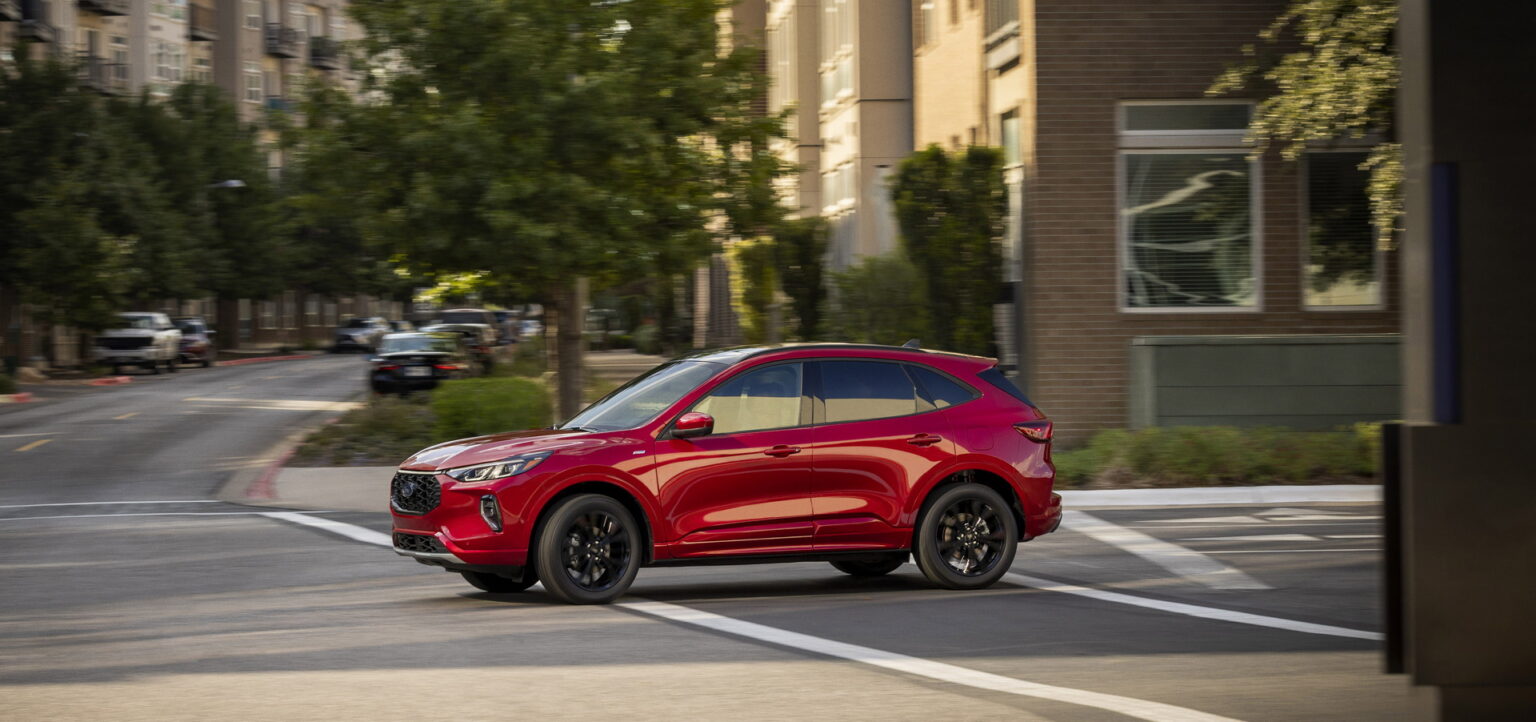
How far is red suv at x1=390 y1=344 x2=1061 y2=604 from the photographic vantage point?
11.2 metres

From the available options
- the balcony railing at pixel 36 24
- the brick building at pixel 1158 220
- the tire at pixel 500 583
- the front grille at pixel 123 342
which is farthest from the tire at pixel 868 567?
the balcony railing at pixel 36 24

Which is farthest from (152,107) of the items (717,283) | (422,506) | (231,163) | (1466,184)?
(1466,184)

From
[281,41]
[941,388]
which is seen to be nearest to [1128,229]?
[941,388]

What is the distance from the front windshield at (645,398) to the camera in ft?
39.0

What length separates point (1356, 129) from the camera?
1941 cm

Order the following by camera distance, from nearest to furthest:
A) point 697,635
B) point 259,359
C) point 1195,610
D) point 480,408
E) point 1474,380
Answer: point 1474,380 < point 697,635 < point 1195,610 < point 480,408 < point 259,359

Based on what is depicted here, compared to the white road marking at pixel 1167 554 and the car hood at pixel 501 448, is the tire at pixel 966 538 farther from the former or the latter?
the car hood at pixel 501 448

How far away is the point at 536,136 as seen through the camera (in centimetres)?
2325

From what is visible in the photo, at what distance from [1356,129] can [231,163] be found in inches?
2203

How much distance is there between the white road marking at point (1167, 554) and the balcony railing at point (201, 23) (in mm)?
70786

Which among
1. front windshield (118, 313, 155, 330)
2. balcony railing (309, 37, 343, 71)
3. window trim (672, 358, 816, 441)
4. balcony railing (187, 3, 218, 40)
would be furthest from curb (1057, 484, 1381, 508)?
balcony railing (309, 37, 343, 71)

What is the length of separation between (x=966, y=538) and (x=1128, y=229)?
11535 millimetres

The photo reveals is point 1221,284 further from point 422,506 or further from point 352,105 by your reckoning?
point 422,506

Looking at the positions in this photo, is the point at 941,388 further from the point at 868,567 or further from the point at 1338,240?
the point at 1338,240
